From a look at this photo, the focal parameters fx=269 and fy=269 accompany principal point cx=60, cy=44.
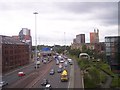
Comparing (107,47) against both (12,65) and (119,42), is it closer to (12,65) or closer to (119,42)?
(119,42)

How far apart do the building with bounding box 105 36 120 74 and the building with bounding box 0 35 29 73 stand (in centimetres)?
1995

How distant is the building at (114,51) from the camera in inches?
1883

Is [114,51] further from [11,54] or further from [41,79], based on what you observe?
[11,54]

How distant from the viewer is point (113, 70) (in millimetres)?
48438

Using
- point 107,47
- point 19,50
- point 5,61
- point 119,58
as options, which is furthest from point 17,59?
point 119,58

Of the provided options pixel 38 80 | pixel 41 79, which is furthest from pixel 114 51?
pixel 38 80

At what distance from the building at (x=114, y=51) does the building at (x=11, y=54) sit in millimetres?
19947

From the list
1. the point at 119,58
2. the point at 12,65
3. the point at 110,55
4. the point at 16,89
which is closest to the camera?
the point at 16,89

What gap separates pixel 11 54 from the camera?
57.1m

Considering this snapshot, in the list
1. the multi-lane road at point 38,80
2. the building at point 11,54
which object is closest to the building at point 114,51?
the multi-lane road at point 38,80

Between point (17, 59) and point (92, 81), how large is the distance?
32087 millimetres

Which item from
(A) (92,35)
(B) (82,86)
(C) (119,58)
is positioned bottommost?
(B) (82,86)

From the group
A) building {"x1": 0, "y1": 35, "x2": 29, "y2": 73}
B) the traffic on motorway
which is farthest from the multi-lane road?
building {"x1": 0, "y1": 35, "x2": 29, "y2": 73}

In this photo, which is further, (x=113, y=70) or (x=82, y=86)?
(x=113, y=70)
